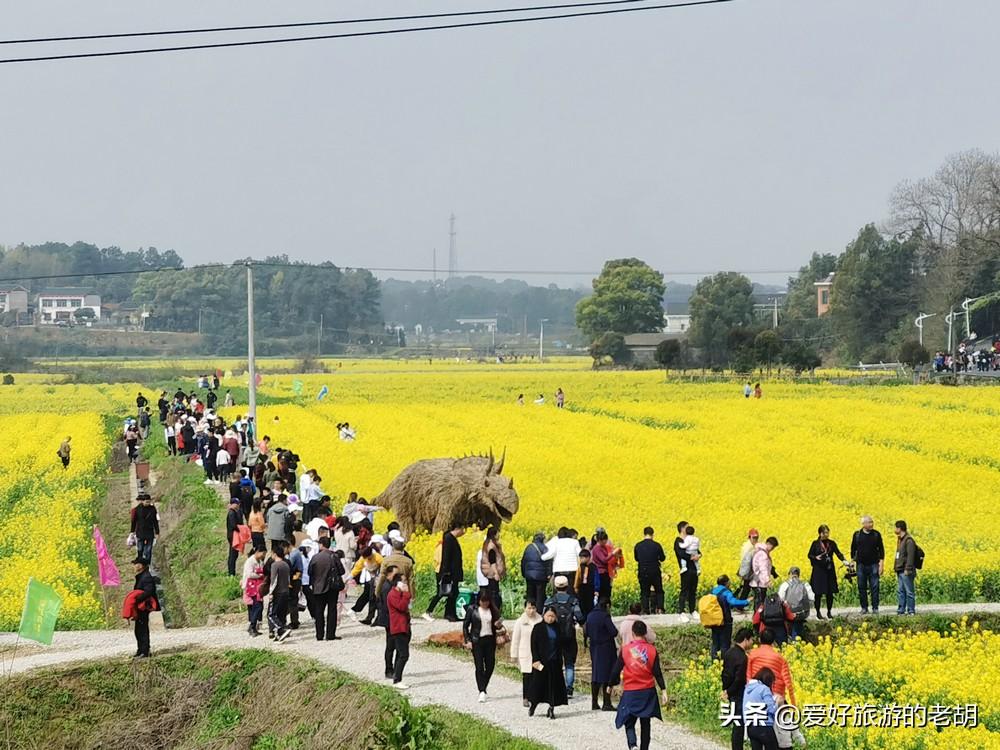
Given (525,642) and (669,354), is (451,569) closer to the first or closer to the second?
(525,642)

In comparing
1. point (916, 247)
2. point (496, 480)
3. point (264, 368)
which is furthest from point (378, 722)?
point (264, 368)

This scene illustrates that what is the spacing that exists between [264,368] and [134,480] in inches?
2933

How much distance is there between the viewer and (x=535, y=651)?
13.4 meters

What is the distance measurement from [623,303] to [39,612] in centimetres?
11159

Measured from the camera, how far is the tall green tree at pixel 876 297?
9669 centimetres

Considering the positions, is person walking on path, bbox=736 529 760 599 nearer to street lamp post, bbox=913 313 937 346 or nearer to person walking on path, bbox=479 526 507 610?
person walking on path, bbox=479 526 507 610

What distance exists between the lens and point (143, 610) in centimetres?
1606

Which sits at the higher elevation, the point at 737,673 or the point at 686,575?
the point at 737,673

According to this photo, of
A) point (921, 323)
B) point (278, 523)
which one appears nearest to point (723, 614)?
point (278, 523)

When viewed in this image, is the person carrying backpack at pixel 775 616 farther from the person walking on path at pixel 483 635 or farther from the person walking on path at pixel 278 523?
the person walking on path at pixel 278 523

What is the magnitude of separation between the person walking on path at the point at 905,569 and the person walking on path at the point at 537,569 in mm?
4718

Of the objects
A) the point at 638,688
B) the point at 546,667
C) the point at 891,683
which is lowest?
the point at 891,683

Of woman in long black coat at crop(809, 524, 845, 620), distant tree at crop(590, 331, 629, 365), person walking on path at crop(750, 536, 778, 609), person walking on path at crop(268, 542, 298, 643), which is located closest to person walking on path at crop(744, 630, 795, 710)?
person walking on path at crop(750, 536, 778, 609)

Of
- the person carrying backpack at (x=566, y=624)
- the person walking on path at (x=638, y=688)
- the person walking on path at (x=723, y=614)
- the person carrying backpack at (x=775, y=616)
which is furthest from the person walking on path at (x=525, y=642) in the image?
the person carrying backpack at (x=775, y=616)
